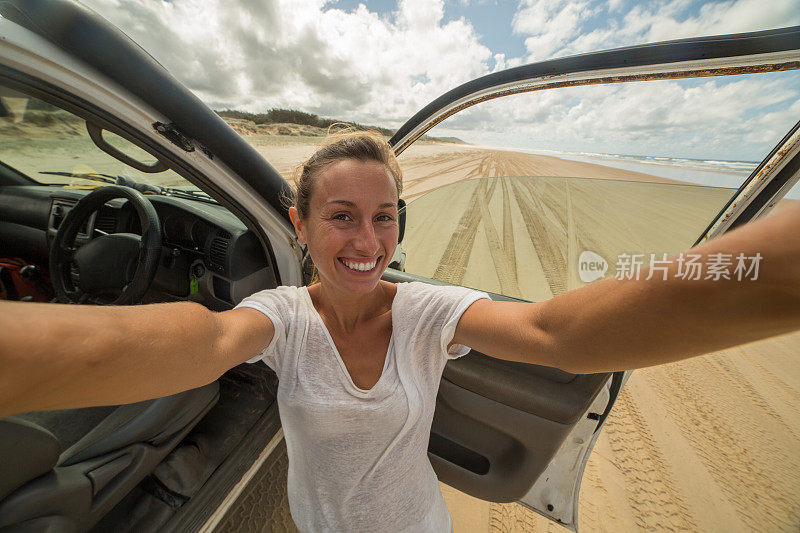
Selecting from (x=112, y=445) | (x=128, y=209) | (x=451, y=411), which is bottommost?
(x=112, y=445)

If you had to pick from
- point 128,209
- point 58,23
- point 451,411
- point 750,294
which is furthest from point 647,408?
point 128,209

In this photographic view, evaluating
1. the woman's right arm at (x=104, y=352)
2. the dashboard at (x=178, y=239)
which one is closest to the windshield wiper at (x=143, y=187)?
the dashboard at (x=178, y=239)

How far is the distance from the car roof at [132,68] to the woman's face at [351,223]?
488 mm

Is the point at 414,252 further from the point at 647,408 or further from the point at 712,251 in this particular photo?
the point at 712,251

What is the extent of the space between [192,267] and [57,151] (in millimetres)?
1777

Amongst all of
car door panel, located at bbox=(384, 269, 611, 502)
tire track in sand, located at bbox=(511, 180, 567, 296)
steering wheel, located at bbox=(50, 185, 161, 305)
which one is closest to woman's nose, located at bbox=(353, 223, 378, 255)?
car door panel, located at bbox=(384, 269, 611, 502)

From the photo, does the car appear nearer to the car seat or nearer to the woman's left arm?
the car seat

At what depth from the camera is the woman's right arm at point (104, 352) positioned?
0.46 m

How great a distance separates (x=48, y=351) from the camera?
0.48 metres

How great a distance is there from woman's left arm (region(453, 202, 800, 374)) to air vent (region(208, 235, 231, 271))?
5.53ft

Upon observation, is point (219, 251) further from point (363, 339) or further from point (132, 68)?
point (363, 339)

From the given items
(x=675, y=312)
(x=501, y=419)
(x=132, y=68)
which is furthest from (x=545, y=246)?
(x=132, y=68)

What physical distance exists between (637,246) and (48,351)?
7.35 meters

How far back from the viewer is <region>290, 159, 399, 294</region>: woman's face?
104 centimetres
